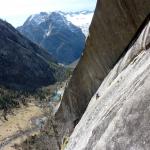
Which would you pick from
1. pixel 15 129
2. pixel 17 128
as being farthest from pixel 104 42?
pixel 17 128

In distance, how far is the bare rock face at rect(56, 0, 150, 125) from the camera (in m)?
22.1

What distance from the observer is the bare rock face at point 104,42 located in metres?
22.1

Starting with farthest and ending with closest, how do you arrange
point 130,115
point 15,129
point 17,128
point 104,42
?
point 17,128 → point 15,129 → point 104,42 → point 130,115

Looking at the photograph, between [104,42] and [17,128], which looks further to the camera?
[17,128]

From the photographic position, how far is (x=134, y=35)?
22812 mm

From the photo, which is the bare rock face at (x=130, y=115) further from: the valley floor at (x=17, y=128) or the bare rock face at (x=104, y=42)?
the valley floor at (x=17, y=128)

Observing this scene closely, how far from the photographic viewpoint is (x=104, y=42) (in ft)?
85.8

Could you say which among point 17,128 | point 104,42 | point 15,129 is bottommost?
point 17,128

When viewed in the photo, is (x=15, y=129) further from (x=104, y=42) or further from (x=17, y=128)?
(x=104, y=42)

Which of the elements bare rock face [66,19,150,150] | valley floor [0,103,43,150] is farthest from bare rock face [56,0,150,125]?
valley floor [0,103,43,150]

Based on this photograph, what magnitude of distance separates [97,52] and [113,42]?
252 centimetres

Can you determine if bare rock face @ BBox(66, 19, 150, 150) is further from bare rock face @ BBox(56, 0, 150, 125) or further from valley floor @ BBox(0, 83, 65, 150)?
valley floor @ BBox(0, 83, 65, 150)

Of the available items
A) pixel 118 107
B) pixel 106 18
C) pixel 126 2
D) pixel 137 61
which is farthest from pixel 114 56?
pixel 118 107

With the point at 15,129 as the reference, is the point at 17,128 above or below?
below
